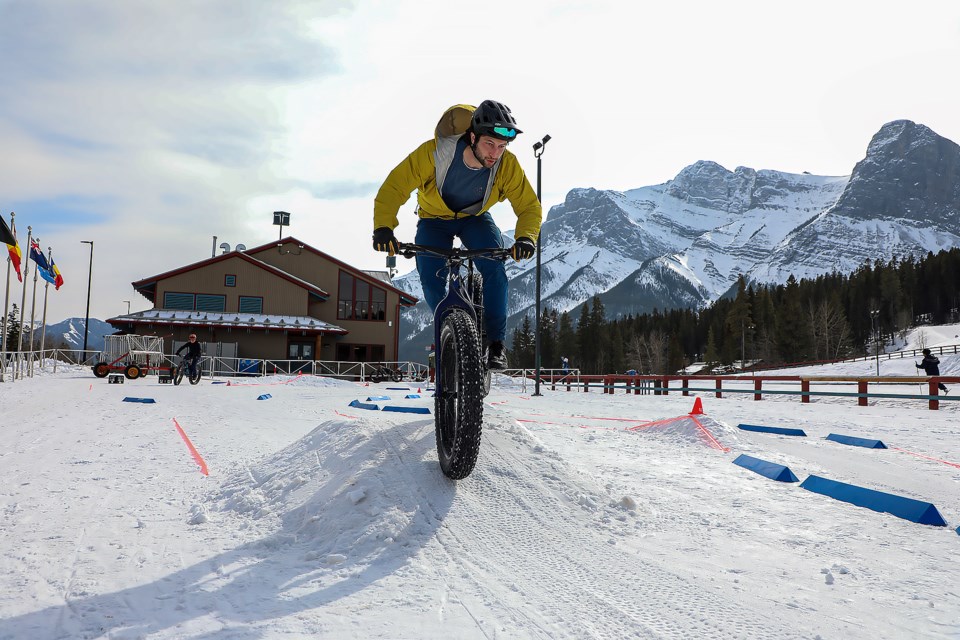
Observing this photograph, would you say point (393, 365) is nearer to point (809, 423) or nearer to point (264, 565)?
point (809, 423)

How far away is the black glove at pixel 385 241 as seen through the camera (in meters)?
3.90

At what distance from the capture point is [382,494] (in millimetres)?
→ 3012

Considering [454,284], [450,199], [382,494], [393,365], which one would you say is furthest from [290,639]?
[393,365]

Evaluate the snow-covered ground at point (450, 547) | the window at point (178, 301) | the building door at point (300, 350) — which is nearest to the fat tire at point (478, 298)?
the snow-covered ground at point (450, 547)

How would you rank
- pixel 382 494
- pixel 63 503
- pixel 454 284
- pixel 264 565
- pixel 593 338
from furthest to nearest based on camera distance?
pixel 593 338, pixel 454 284, pixel 63 503, pixel 382 494, pixel 264 565

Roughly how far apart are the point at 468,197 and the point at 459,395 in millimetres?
1704

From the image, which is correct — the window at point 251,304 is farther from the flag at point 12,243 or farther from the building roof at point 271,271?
the flag at point 12,243

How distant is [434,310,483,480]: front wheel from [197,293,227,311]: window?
35.0m

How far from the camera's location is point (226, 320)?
32.6 m

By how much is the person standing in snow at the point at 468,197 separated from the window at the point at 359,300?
34.4 meters

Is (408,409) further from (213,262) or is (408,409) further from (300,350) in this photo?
(213,262)

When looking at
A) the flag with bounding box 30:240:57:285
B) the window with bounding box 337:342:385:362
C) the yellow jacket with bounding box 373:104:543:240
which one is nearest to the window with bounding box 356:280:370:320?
the window with bounding box 337:342:385:362

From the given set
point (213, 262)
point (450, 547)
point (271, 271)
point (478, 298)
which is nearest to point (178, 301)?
point (213, 262)

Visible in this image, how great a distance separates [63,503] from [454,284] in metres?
2.89
